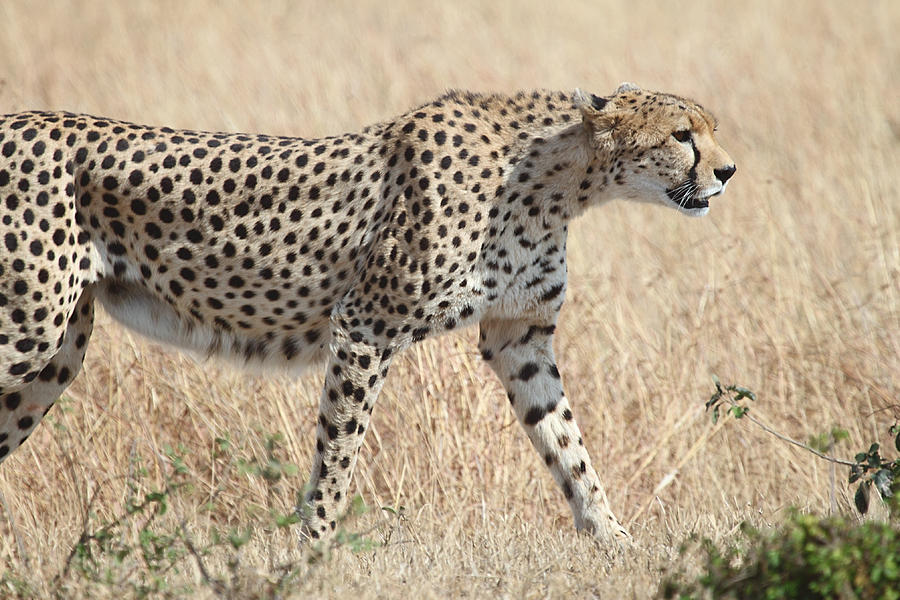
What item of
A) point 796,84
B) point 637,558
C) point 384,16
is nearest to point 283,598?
point 637,558

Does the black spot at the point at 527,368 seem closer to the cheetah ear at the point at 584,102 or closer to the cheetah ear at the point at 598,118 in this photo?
the cheetah ear at the point at 598,118

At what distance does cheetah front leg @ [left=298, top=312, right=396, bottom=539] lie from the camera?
380cm

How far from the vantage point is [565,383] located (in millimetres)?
5109

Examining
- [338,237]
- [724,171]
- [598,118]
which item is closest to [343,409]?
[338,237]

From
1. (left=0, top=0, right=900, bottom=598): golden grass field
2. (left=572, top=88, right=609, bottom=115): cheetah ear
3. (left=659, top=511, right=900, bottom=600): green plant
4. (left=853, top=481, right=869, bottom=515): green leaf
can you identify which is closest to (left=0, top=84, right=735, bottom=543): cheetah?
(left=572, top=88, right=609, bottom=115): cheetah ear

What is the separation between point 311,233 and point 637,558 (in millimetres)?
1524

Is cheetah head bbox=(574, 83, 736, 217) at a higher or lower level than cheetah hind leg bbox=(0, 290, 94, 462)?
higher

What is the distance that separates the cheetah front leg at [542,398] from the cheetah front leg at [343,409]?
483mm

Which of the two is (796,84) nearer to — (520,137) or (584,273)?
(584,273)

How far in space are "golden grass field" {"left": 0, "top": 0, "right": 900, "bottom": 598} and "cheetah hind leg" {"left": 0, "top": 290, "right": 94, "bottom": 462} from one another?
28cm

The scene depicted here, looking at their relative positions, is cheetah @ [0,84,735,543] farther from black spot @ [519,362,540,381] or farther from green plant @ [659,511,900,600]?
green plant @ [659,511,900,600]

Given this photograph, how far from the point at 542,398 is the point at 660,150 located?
3.08ft

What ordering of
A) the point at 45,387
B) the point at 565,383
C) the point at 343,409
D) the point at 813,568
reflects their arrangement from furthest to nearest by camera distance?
1. the point at 565,383
2. the point at 45,387
3. the point at 343,409
4. the point at 813,568

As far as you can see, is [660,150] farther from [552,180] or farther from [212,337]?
[212,337]
